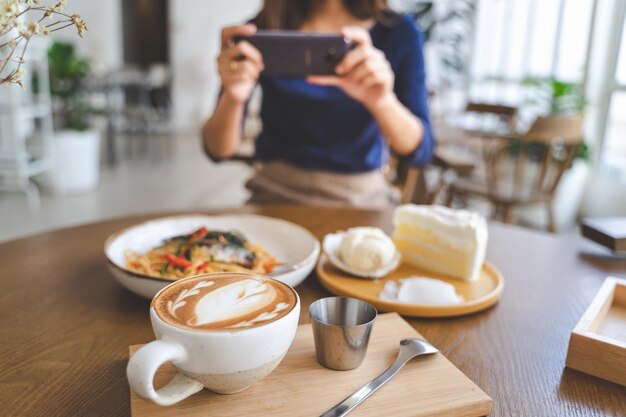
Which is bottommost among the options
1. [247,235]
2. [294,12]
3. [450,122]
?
[450,122]

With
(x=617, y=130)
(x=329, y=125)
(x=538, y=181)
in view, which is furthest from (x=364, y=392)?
(x=617, y=130)

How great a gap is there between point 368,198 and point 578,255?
624mm

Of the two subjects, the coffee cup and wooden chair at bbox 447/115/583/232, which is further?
wooden chair at bbox 447/115/583/232

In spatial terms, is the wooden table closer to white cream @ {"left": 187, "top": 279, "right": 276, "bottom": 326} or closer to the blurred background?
white cream @ {"left": 187, "top": 279, "right": 276, "bottom": 326}

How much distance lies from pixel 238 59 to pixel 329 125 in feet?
1.41

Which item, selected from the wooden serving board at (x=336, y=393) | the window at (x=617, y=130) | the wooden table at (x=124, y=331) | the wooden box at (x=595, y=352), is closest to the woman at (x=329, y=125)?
the wooden table at (x=124, y=331)

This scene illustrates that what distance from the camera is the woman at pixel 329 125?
151 centimetres

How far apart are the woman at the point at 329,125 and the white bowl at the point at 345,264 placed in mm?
565

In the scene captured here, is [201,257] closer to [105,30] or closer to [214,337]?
[214,337]

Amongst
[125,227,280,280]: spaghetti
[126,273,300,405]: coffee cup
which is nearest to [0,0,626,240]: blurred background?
[125,227,280,280]: spaghetti

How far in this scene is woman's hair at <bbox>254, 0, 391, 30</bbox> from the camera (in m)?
1.60

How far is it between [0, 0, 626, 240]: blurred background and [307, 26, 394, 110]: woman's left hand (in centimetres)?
128

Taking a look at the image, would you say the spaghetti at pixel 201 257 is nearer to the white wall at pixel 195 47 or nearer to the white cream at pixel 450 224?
the white cream at pixel 450 224

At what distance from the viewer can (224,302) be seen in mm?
504
